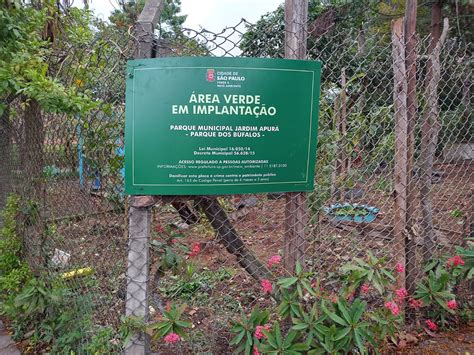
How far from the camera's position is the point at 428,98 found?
2684mm

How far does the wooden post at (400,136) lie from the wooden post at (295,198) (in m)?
0.73

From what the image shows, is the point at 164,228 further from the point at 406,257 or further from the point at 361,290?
the point at 406,257

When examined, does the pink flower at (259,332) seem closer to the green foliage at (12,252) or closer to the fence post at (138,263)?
the fence post at (138,263)

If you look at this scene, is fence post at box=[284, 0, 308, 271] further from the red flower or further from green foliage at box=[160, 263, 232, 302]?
green foliage at box=[160, 263, 232, 302]

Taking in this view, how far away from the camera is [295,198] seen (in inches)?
84.6

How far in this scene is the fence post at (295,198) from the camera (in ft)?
6.69

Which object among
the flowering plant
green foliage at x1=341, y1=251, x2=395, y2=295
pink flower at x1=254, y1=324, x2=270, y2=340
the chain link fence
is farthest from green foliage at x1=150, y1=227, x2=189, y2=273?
green foliage at x1=341, y1=251, x2=395, y2=295

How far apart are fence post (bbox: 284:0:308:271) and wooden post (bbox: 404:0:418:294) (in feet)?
2.61

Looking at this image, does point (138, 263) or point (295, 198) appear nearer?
point (138, 263)

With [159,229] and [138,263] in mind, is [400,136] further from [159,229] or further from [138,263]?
[138,263]

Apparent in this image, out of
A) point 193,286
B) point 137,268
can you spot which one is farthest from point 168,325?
point 193,286

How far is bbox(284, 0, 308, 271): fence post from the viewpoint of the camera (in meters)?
2.04

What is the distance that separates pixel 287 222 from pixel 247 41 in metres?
0.98

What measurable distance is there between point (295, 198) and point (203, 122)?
659mm
